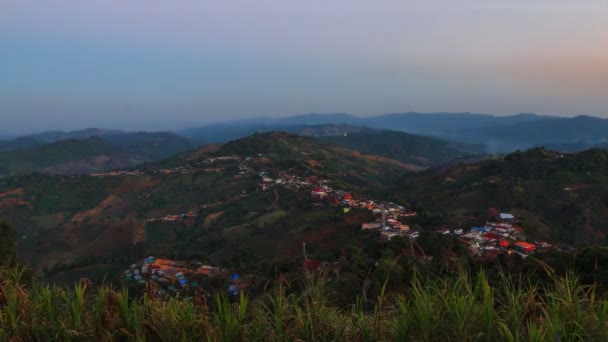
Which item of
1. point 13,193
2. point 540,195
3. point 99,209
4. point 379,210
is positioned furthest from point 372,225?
point 13,193

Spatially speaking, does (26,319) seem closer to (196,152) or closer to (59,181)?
(59,181)

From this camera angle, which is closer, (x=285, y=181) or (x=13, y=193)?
(x=285, y=181)

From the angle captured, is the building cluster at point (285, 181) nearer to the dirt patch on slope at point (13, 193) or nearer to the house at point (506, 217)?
the house at point (506, 217)

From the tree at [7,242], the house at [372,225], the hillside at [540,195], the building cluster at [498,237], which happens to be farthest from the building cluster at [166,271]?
the hillside at [540,195]

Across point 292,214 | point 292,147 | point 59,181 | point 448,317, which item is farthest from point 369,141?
point 448,317

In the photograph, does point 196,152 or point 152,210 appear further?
point 196,152

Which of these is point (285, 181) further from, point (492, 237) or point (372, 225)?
point (492, 237)

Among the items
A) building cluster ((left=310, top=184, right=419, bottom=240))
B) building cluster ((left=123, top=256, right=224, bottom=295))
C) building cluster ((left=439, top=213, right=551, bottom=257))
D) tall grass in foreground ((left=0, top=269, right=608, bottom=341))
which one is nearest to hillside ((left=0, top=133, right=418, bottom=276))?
building cluster ((left=310, top=184, right=419, bottom=240))
